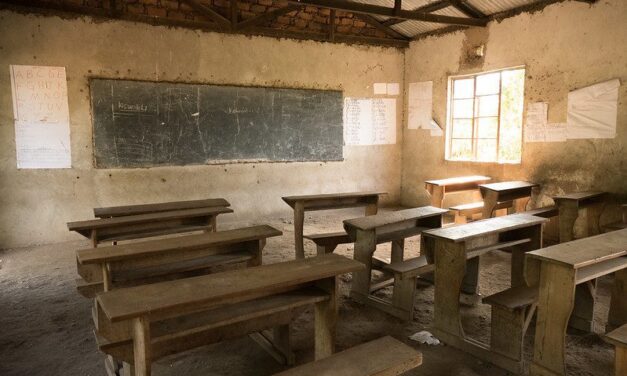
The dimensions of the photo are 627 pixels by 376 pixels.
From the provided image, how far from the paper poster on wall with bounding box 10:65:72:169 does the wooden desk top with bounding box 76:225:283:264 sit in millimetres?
3435

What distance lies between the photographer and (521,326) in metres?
2.59

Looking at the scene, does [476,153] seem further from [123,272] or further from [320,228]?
[123,272]

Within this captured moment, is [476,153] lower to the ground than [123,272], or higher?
higher

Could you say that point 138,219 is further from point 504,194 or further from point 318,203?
point 504,194

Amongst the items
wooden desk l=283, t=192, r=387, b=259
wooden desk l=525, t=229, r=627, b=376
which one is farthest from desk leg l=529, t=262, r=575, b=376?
wooden desk l=283, t=192, r=387, b=259

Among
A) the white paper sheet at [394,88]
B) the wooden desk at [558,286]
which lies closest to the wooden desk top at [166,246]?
the wooden desk at [558,286]

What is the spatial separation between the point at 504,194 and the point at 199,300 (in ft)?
15.4

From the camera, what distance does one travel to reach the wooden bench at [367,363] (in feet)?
5.62

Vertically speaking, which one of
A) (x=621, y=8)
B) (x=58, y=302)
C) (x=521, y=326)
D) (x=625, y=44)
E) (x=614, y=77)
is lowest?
(x=58, y=302)

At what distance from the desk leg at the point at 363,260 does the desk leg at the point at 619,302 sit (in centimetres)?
168

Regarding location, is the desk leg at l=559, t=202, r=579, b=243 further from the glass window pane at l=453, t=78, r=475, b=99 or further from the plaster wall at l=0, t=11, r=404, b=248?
the plaster wall at l=0, t=11, r=404, b=248

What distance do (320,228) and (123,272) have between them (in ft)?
12.5

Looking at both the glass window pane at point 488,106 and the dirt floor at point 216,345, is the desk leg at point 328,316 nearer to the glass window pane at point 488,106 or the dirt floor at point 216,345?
the dirt floor at point 216,345

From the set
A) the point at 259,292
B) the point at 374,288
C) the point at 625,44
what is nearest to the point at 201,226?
the point at 374,288
